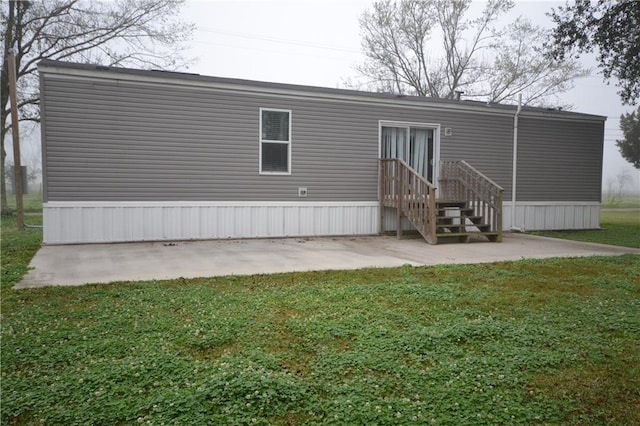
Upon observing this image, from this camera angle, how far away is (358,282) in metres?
5.04

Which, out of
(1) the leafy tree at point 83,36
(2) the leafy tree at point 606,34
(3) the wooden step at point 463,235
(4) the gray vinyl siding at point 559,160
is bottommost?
(3) the wooden step at point 463,235

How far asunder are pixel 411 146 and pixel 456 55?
13668 mm

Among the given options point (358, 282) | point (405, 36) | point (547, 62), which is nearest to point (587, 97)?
→ point (547, 62)

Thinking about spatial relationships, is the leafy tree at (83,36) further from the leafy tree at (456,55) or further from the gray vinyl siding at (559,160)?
the gray vinyl siding at (559,160)

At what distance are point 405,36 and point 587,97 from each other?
9.33 m

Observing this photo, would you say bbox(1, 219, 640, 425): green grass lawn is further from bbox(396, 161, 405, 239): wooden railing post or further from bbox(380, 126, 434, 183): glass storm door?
bbox(380, 126, 434, 183): glass storm door

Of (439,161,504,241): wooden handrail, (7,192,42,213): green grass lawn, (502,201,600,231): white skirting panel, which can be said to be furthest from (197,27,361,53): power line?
(439,161,504,241): wooden handrail

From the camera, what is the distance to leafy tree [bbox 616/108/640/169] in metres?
31.2

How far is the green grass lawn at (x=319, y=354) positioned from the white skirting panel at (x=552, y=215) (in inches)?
263

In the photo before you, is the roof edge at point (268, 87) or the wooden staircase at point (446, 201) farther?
the wooden staircase at point (446, 201)

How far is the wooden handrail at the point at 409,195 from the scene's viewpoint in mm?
8406

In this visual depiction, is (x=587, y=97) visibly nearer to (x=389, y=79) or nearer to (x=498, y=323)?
(x=389, y=79)

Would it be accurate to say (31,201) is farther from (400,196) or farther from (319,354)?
(319,354)

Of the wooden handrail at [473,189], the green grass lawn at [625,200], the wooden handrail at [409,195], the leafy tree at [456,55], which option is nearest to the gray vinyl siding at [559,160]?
the wooden handrail at [473,189]
